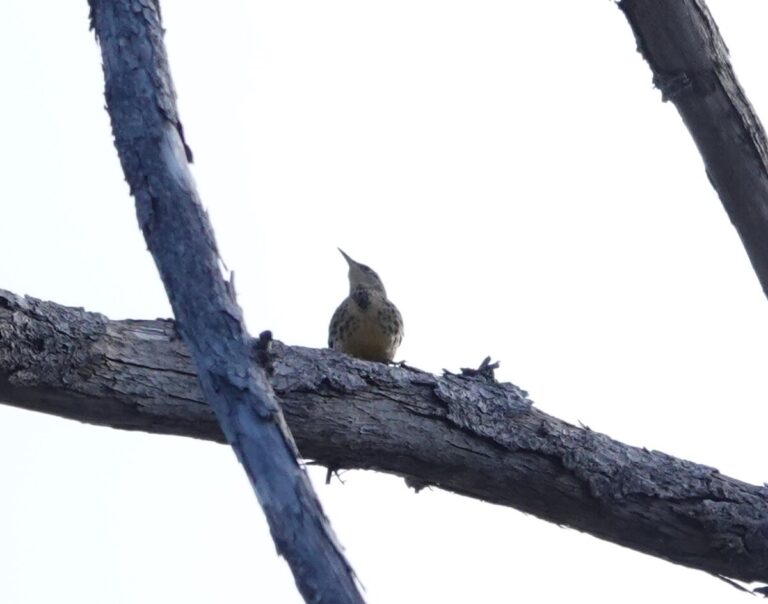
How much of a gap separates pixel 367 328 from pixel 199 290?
5222 millimetres

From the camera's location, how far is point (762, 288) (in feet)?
18.7

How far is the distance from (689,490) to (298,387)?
162 cm

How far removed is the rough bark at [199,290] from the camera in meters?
4.26

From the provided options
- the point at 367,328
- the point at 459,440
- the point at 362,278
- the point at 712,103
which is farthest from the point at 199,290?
the point at 362,278

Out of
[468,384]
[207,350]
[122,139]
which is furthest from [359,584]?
[468,384]

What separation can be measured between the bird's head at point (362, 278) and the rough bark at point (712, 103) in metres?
5.32

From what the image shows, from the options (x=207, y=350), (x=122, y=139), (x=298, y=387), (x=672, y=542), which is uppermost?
(x=122, y=139)

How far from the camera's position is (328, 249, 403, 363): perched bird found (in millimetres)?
9812

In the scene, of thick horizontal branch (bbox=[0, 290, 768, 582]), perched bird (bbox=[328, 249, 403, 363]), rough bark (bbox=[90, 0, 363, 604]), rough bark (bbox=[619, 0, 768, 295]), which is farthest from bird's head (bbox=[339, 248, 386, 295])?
rough bark (bbox=[90, 0, 363, 604])

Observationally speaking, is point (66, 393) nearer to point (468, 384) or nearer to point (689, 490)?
point (468, 384)

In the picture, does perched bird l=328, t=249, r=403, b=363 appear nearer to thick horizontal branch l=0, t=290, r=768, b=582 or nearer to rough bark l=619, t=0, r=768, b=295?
thick horizontal branch l=0, t=290, r=768, b=582

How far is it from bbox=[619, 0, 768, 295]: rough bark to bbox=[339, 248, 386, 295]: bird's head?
210 inches

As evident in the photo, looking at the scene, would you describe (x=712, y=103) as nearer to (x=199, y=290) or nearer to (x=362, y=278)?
(x=199, y=290)

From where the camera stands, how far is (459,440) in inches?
239
